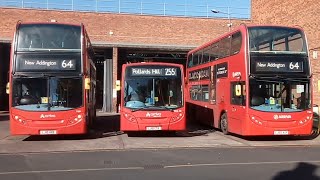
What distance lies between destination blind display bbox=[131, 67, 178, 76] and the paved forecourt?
7.67 ft

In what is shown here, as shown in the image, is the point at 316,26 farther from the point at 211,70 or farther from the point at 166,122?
the point at 166,122

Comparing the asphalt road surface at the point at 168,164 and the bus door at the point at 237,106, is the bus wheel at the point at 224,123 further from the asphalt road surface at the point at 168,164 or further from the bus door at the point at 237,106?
the asphalt road surface at the point at 168,164

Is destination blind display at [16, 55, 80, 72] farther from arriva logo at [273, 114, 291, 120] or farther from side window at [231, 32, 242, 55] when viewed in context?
arriva logo at [273, 114, 291, 120]

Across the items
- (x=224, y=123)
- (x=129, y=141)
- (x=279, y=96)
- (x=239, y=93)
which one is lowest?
(x=129, y=141)

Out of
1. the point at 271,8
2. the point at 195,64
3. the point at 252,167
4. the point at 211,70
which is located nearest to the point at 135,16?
the point at 271,8

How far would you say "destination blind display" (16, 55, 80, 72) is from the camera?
49.9 ft

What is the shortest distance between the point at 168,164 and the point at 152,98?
6099 millimetres

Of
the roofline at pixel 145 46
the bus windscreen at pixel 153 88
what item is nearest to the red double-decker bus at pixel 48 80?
the bus windscreen at pixel 153 88

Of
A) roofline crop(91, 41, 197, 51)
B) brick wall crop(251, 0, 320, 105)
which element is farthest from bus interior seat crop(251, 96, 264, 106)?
roofline crop(91, 41, 197, 51)

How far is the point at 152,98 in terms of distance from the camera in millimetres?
16781

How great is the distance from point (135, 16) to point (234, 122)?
23542 millimetres

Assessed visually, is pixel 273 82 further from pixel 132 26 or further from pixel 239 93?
pixel 132 26

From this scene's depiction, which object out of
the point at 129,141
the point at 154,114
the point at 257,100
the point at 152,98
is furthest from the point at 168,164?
the point at 152,98

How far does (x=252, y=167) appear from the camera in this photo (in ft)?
33.9
